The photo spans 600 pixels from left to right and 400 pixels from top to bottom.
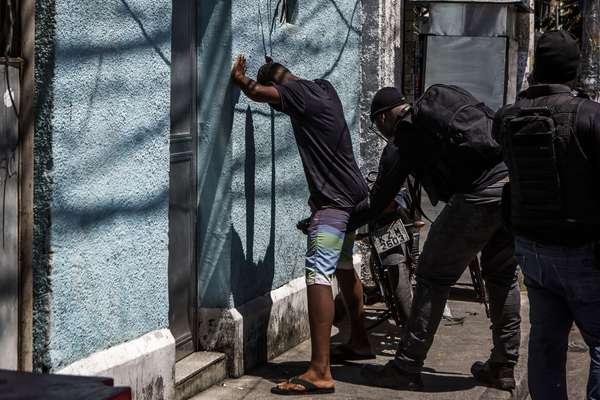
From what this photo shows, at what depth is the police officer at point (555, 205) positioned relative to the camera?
5352mm

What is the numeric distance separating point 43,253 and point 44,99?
0.70m

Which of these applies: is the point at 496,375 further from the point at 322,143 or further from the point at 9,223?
the point at 9,223

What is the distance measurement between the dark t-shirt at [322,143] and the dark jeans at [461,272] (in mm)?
635

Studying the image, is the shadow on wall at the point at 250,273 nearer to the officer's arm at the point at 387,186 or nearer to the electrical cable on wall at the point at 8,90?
the officer's arm at the point at 387,186

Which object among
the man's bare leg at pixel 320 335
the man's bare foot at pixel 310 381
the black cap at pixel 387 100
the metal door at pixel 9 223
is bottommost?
the man's bare foot at pixel 310 381

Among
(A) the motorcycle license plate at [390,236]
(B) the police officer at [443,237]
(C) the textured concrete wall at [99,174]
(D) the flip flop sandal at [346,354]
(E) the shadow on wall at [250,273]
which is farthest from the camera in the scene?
(A) the motorcycle license plate at [390,236]

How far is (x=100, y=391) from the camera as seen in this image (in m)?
2.92

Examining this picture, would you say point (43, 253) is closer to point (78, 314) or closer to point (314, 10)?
point (78, 314)

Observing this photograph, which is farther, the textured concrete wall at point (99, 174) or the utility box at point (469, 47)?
the utility box at point (469, 47)

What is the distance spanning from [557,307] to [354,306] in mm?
2502

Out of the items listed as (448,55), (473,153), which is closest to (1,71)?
(473,153)

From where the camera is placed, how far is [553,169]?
540 cm

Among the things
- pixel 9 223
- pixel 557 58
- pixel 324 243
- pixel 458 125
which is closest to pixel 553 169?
pixel 557 58

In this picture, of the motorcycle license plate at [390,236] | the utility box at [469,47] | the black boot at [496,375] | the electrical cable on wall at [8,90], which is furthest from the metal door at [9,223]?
the utility box at [469,47]
